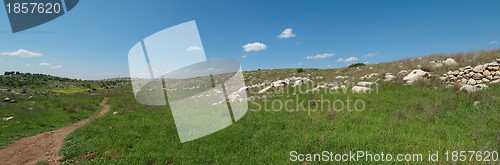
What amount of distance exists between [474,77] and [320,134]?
1157cm

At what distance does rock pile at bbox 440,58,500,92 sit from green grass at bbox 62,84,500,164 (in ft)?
3.04

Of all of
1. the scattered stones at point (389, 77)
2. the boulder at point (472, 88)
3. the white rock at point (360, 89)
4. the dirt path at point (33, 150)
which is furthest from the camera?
the scattered stones at point (389, 77)

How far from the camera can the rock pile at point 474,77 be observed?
44.0ft

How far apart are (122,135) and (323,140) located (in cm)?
831

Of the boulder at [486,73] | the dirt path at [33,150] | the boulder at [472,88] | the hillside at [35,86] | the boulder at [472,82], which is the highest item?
the hillside at [35,86]

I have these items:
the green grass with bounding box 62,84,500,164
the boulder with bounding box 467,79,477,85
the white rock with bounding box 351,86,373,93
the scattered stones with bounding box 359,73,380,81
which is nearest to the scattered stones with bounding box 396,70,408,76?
the scattered stones with bounding box 359,73,380,81

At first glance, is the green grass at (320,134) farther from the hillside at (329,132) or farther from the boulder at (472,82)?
the boulder at (472,82)

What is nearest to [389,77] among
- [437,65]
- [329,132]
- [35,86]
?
[437,65]

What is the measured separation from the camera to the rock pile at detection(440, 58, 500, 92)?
Answer: 13.4 m

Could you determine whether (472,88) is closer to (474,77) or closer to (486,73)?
(474,77)

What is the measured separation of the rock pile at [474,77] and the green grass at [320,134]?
3.04ft

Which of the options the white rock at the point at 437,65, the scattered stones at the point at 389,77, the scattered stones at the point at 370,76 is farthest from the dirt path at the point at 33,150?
the white rock at the point at 437,65

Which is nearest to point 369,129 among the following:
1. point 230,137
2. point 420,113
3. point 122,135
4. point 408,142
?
point 408,142

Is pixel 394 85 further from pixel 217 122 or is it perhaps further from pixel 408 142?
pixel 217 122
